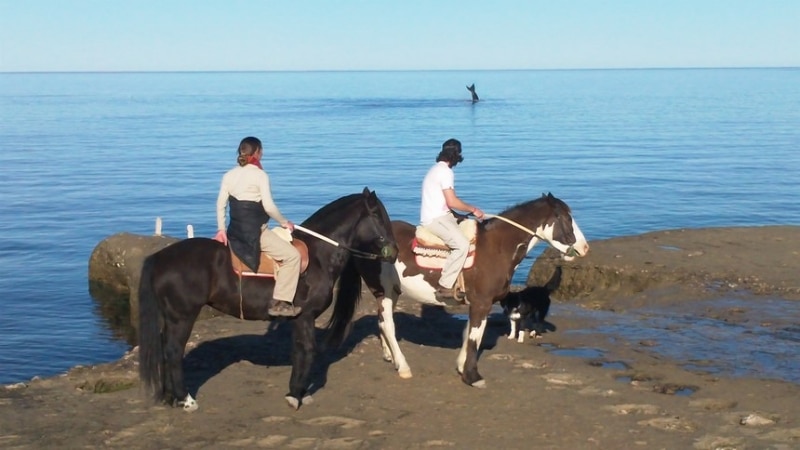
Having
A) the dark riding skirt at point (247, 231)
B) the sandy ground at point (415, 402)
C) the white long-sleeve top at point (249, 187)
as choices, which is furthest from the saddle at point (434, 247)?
the dark riding skirt at point (247, 231)

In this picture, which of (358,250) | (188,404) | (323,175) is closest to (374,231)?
(358,250)

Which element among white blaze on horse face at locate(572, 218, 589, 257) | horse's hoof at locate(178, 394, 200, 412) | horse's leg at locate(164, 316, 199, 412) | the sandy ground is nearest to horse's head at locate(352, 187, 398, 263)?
the sandy ground

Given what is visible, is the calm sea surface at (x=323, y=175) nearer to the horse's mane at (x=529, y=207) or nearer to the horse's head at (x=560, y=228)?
the horse's mane at (x=529, y=207)

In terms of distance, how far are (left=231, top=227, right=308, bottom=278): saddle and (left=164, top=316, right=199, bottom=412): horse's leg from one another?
0.80 m

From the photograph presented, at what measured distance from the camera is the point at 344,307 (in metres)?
13.1

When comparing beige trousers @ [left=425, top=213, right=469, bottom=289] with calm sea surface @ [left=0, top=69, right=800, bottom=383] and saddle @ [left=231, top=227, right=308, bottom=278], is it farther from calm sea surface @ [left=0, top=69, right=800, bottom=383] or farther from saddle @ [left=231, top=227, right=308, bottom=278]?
calm sea surface @ [left=0, top=69, right=800, bottom=383]

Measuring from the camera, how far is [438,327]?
53.3 ft

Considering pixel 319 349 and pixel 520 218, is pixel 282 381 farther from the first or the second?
pixel 520 218

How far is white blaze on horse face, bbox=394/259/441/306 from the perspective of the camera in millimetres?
13055

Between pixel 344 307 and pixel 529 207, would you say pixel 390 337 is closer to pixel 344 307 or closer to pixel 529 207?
pixel 344 307

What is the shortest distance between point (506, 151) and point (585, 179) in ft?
57.0

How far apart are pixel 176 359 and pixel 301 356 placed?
1450mm

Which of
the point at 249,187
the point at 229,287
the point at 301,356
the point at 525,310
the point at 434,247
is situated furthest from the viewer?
the point at 525,310

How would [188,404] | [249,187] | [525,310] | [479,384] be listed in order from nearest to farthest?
1. [249,187]
2. [188,404]
3. [479,384]
4. [525,310]
